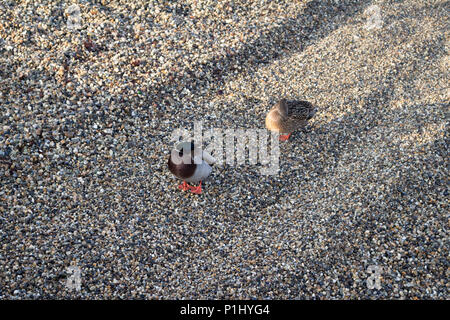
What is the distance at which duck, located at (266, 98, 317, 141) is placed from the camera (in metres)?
4.12

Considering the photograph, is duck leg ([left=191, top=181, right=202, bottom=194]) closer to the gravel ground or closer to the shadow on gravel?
the gravel ground

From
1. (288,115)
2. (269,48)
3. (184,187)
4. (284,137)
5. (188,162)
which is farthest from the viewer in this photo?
(269,48)

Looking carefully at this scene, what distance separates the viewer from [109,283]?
3.05m

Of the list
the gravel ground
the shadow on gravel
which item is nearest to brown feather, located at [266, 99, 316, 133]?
the gravel ground

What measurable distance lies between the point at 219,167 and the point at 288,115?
1133mm

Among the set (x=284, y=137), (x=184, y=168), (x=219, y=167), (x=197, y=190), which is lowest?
(x=197, y=190)

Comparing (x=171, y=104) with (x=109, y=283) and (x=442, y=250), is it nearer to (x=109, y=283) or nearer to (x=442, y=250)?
(x=109, y=283)

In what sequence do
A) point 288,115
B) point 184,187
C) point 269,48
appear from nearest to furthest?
point 184,187 < point 288,115 < point 269,48

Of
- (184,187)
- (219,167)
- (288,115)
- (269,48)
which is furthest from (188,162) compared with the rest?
(269,48)

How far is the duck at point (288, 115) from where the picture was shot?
412cm

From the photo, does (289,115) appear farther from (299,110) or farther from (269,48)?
(269,48)

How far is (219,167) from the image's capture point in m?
4.16

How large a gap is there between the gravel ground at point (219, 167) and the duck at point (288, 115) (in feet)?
1.03

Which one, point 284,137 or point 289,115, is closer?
point 289,115
